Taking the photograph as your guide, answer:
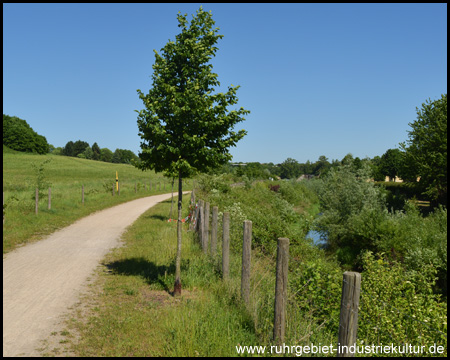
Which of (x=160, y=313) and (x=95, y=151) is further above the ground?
(x=95, y=151)

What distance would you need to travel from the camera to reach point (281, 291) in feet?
16.5

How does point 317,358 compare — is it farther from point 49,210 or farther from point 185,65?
point 49,210

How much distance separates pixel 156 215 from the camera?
20.9m

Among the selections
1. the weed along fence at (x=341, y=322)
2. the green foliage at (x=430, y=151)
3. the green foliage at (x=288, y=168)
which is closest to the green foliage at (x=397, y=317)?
the weed along fence at (x=341, y=322)

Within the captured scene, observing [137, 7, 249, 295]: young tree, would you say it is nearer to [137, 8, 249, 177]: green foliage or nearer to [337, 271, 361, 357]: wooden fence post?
[137, 8, 249, 177]: green foliage

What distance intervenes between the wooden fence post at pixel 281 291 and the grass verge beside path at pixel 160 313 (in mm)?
502

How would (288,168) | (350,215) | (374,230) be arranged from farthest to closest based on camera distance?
(288,168)
(350,215)
(374,230)

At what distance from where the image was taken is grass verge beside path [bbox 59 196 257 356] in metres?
5.27

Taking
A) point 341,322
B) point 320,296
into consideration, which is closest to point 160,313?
point 320,296

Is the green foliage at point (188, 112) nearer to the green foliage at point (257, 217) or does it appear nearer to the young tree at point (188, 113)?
the young tree at point (188, 113)

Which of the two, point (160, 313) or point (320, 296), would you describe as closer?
point (160, 313)

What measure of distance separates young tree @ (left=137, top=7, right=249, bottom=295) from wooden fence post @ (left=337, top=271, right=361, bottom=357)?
14.4 feet

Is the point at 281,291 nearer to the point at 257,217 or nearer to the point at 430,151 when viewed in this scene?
the point at 257,217

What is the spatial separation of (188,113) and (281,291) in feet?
13.1
